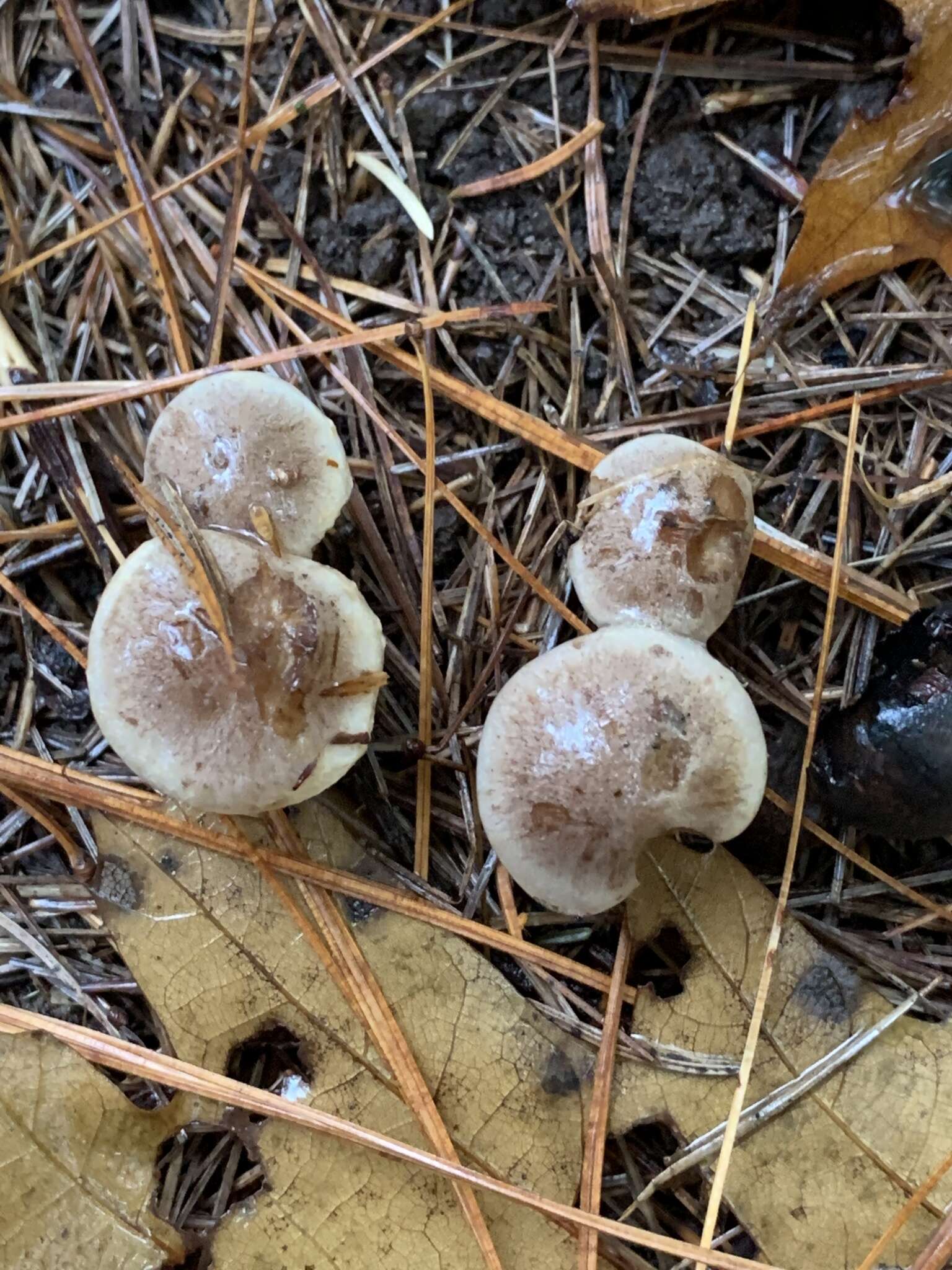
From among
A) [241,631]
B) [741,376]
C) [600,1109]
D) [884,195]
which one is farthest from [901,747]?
[241,631]

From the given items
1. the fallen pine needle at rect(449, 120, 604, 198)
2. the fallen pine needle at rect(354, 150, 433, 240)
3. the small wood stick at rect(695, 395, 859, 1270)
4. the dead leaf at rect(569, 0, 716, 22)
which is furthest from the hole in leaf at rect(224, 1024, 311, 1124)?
the dead leaf at rect(569, 0, 716, 22)

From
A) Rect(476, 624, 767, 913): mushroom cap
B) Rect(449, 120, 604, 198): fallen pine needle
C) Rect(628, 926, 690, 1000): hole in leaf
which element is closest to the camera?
Rect(476, 624, 767, 913): mushroom cap

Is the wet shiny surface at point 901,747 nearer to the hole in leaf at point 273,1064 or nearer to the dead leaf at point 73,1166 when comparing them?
the hole in leaf at point 273,1064

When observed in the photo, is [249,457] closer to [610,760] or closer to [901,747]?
[610,760]

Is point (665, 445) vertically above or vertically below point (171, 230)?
below

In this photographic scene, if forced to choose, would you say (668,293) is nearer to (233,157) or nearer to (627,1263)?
(233,157)

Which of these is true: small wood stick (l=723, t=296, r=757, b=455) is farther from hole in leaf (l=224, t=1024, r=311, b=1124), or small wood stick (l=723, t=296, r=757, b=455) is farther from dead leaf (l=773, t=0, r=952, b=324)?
hole in leaf (l=224, t=1024, r=311, b=1124)

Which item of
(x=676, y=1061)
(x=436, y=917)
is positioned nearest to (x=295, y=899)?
(x=436, y=917)
